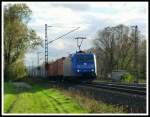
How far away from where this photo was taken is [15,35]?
4912cm

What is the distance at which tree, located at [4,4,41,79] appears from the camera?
4766 cm

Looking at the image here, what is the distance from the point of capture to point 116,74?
66.2m

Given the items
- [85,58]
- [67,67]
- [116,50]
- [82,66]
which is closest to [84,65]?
[82,66]

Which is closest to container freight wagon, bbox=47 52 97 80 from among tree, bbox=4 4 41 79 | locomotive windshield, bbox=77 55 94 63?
locomotive windshield, bbox=77 55 94 63

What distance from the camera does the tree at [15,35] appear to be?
Answer: 47656 mm

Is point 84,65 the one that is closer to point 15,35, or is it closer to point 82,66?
point 82,66

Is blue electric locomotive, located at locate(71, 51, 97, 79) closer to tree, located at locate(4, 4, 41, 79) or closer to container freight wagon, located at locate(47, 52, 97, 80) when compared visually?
container freight wagon, located at locate(47, 52, 97, 80)

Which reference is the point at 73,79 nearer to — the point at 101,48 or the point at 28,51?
the point at 28,51

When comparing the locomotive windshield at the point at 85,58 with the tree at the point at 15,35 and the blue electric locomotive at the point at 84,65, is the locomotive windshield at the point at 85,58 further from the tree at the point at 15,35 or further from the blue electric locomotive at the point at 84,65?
the tree at the point at 15,35

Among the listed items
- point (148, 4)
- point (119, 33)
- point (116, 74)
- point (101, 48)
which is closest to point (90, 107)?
point (148, 4)

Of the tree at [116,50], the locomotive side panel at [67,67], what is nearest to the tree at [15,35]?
the locomotive side panel at [67,67]

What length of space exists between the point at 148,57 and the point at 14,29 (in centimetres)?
3564

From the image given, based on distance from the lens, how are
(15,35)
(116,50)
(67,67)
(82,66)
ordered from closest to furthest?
1. (82,66)
2. (67,67)
3. (15,35)
4. (116,50)

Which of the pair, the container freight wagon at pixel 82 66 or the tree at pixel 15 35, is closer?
the container freight wagon at pixel 82 66
